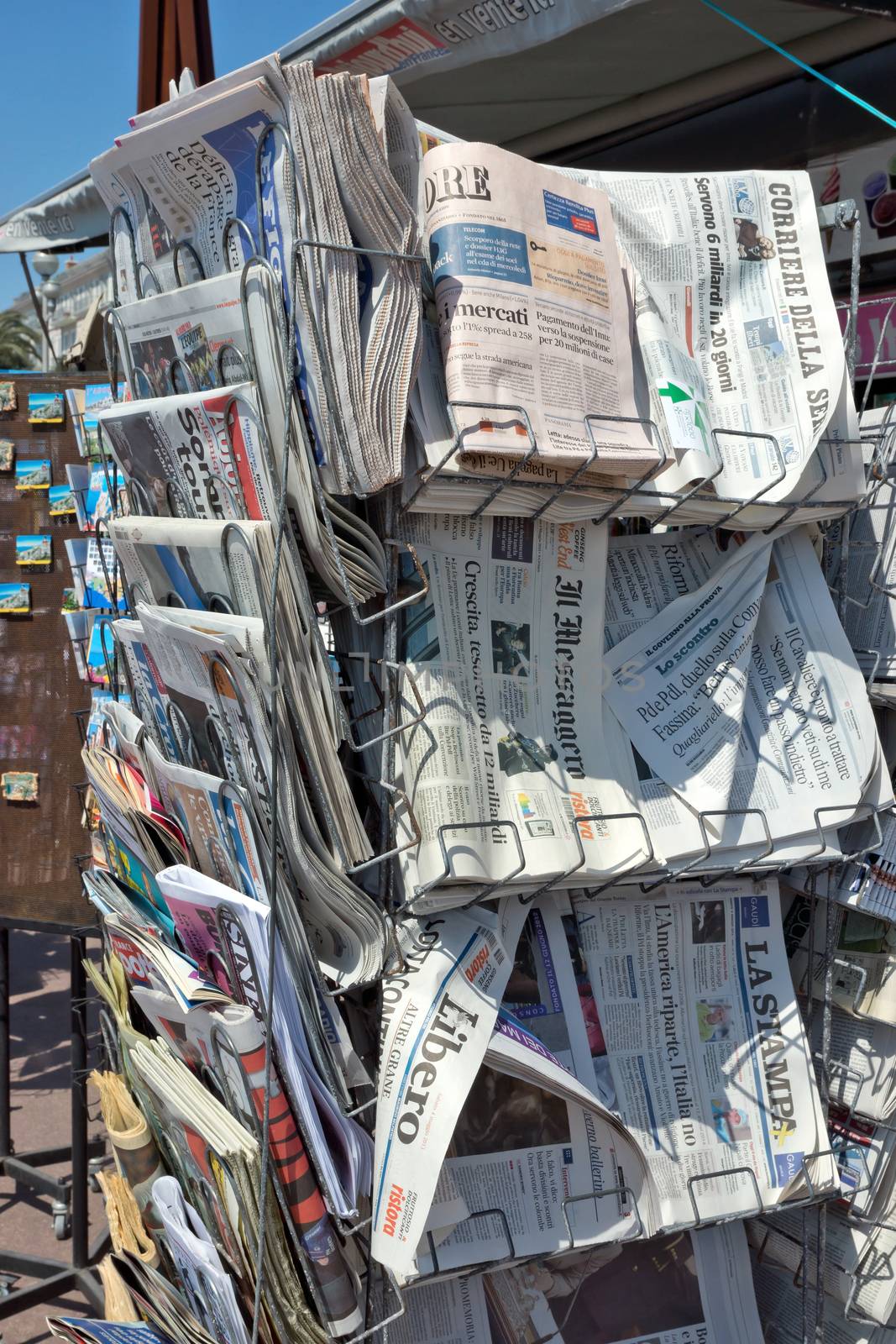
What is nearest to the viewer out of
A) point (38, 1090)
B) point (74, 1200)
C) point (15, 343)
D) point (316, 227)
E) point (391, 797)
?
point (316, 227)

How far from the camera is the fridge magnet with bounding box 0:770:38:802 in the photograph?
2.24m

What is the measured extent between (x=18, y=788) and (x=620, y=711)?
1.40m

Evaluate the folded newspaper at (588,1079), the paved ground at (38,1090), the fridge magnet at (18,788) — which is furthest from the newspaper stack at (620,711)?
the paved ground at (38,1090)

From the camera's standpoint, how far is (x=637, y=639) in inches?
54.5

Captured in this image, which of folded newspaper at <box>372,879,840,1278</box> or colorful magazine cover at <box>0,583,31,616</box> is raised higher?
colorful magazine cover at <box>0,583,31,616</box>

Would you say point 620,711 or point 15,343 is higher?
point 15,343

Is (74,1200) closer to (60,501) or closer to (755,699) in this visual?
(60,501)

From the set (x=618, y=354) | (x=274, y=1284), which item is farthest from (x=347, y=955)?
(x=618, y=354)

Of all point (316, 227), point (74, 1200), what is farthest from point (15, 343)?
point (316, 227)

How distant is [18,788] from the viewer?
2.24 meters

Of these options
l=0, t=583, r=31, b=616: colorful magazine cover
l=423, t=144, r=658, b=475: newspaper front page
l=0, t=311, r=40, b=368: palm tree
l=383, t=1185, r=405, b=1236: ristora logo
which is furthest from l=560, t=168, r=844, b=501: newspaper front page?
l=0, t=311, r=40, b=368: palm tree

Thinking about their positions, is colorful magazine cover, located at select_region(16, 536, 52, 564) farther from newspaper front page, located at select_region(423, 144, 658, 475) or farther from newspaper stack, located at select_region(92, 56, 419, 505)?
newspaper front page, located at select_region(423, 144, 658, 475)

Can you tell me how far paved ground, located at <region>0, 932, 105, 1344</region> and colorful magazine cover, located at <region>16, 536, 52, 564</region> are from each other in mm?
1011

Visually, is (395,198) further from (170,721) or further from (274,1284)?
(274,1284)
